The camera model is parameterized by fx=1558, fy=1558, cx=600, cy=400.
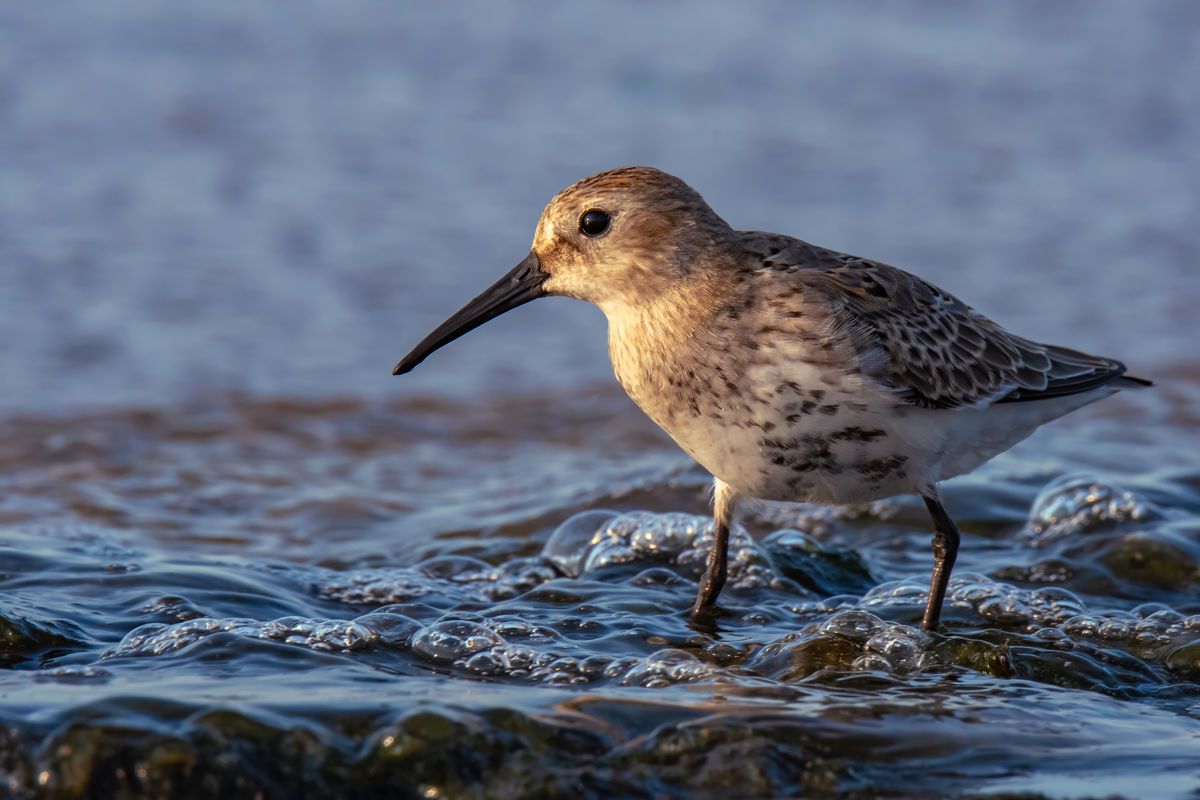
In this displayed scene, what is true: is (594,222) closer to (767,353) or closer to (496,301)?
(496,301)

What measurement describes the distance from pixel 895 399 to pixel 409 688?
2112mm

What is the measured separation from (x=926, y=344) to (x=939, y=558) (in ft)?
2.81

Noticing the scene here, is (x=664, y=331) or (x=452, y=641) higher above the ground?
(x=664, y=331)

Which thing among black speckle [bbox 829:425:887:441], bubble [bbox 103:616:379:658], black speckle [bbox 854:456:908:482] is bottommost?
bubble [bbox 103:616:379:658]

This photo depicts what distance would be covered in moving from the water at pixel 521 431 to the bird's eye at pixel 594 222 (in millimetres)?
1495

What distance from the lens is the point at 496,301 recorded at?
248 inches

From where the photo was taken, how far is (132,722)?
4.41 meters

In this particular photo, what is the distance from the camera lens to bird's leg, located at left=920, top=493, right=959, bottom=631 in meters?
6.02

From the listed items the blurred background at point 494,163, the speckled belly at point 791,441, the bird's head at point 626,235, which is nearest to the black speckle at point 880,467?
the speckled belly at point 791,441

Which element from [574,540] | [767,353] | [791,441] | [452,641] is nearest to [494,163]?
[574,540]

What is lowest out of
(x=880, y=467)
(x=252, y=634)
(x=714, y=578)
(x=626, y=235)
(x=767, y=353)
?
(x=252, y=634)

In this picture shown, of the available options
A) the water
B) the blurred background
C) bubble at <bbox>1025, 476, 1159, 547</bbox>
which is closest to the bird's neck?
the water

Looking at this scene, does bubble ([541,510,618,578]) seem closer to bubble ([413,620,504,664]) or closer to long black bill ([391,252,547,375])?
long black bill ([391,252,547,375])

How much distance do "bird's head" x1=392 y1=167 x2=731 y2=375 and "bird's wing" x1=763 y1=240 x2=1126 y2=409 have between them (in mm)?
329
